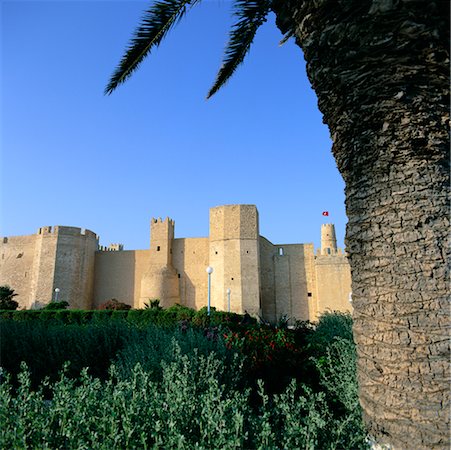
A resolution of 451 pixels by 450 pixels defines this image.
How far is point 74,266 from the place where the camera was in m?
27.5

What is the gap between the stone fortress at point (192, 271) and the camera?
84.4 ft

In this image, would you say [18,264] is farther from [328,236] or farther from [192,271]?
[328,236]

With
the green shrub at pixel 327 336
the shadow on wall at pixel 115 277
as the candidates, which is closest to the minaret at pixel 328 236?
the shadow on wall at pixel 115 277

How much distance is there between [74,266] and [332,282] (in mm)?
19705

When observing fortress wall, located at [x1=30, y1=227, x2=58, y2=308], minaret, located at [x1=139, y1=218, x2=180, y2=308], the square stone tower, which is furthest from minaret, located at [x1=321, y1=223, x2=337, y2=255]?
fortress wall, located at [x1=30, y1=227, x2=58, y2=308]

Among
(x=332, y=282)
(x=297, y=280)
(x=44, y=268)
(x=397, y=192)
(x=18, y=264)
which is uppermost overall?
(x=18, y=264)

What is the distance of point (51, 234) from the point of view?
27844 millimetres

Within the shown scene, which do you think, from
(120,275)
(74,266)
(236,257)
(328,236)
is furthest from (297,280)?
(74,266)

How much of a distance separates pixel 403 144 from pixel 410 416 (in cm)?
154

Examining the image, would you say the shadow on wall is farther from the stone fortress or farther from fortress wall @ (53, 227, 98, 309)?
fortress wall @ (53, 227, 98, 309)

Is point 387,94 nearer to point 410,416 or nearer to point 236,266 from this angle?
point 410,416

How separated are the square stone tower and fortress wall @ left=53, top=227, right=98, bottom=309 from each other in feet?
34.0

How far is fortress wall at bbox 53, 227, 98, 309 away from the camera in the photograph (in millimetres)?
27000

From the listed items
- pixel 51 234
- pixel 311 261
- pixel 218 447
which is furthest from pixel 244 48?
pixel 51 234
